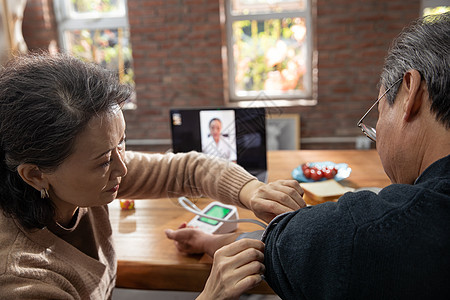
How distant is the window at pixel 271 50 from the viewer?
3.75 meters

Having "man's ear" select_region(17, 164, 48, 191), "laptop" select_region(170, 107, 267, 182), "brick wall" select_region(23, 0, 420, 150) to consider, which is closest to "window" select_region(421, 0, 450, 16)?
"brick wall" select_region(23, 0, 420, 150)

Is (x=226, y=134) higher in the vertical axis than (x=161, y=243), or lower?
higher

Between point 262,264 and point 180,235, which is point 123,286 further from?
point 262,264

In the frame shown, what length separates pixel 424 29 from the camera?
0.72 metres

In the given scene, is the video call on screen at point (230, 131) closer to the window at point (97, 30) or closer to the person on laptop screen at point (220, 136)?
the person on laptop screen at point (220, 136)

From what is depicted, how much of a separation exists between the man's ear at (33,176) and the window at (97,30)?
11.0 ft

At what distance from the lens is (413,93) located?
26.8 inches

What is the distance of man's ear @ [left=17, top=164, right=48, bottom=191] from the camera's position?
0.83 metres

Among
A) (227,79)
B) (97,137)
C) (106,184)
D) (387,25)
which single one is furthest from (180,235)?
(387,25)

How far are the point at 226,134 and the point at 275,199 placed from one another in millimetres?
630

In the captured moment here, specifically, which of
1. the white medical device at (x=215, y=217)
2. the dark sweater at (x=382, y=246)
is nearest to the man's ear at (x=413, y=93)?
the dark sweater at (x=382, y=246)

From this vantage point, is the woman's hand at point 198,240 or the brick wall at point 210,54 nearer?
the woman's hand at point 198,240

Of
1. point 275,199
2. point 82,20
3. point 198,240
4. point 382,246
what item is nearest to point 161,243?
point 198,240

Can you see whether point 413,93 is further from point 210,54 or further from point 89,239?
point 210,54
